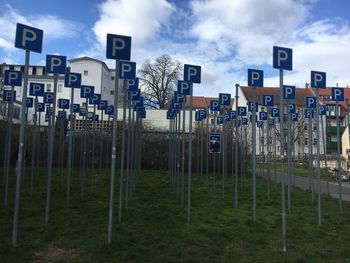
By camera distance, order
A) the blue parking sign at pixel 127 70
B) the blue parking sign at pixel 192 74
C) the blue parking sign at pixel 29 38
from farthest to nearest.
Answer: the blue parking sign at pixel 192 74 → the blue parking sign at pixel 127 70 → the blue parking sign at pixel 29 38

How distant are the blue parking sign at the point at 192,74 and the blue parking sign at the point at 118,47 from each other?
229 centimetres

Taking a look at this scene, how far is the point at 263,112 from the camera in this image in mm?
18406

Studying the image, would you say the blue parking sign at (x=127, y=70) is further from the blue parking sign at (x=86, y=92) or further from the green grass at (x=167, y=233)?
the blue parking sign at (x=86, y=92)

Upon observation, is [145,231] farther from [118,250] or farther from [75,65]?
[75,65]

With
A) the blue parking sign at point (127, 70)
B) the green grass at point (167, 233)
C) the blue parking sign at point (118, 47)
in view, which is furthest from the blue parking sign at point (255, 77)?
the blue parking sign at point (118, 47)

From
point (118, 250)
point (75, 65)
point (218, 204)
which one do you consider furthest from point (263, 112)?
point (75, 65)

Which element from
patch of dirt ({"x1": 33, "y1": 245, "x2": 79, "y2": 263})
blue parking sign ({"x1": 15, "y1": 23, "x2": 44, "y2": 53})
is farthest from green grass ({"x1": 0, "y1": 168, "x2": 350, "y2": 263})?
blue parking sign ({"x1": 15, "y1": 23, "x2": 44, "y2": 53})

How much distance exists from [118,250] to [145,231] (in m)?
1.42

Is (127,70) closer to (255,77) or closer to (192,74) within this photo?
(192,74)

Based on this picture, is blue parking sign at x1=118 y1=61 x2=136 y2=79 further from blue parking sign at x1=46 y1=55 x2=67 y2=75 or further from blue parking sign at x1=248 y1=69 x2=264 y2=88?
blue parking sign at x1=248 y1=69 x2=264 y2=88

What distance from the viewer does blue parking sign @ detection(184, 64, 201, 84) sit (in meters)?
9.85

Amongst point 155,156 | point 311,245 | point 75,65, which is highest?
point 75,65

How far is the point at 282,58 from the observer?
8.25 m

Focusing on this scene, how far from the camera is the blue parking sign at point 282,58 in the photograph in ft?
26.8
